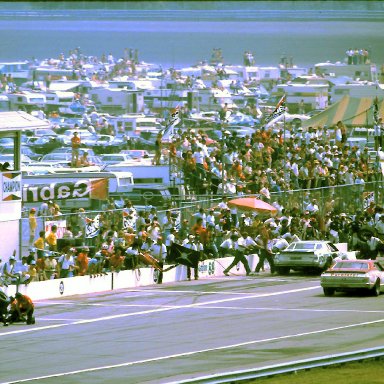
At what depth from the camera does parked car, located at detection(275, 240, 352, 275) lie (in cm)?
3438

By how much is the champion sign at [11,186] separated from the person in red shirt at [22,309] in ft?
22.1

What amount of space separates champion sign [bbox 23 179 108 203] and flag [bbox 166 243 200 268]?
5.67 m

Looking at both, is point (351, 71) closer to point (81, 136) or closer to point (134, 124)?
point (134, 124)

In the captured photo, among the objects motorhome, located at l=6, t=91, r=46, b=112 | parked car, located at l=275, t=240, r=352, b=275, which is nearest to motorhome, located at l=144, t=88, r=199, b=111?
motorhome, located at l=6, t=91, r=46, b=112

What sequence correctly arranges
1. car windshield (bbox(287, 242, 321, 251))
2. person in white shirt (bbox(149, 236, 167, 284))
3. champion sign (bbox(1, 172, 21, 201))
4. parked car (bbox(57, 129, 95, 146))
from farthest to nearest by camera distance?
parked car (bbox(57, 129, 95, 146))
car windshield (bbox(287, 242, 321, 251))
person in white shirt (bbox(149, 236, 167, 284))
champion sign (bbox(1, 172, 21, 201))

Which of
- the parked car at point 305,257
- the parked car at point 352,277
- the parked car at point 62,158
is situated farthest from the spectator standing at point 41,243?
the parked car at point 62,158

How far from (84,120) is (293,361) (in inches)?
2725

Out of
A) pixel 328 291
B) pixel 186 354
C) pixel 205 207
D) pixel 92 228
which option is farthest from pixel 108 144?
pixel 186 354

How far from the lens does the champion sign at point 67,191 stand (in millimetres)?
37875

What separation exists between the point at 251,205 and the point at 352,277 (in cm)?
697

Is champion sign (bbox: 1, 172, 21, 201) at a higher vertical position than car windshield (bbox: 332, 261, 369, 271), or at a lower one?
higher

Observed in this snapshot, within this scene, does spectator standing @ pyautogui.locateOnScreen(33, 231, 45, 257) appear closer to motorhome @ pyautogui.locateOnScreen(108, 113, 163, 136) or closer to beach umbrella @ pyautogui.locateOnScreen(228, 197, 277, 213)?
beach umbrella @ pyautogui.locateOnScreen(228, 197, 277, 213)

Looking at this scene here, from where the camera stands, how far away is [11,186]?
32.5m

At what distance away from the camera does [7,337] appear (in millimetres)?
24141
